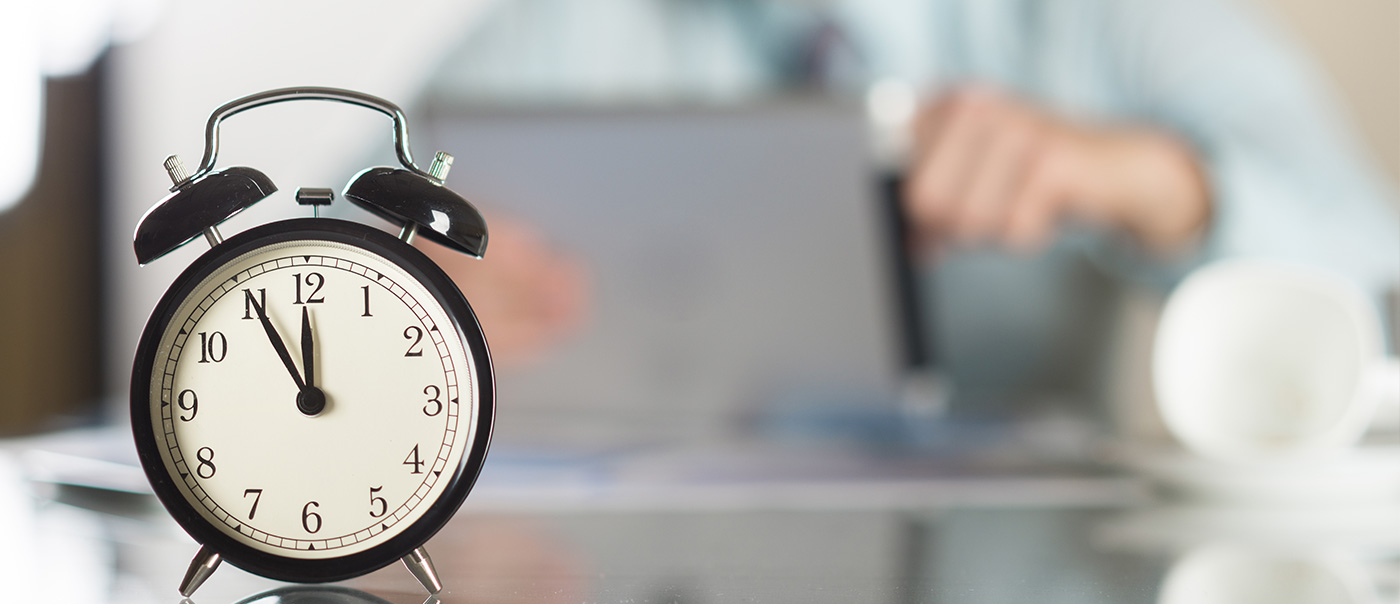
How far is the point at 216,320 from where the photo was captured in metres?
0.31

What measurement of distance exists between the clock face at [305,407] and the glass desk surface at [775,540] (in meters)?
0.03

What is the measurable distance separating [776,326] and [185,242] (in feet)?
1.72

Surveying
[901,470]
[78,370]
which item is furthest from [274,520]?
[78,370]

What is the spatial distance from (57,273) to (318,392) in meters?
2.38

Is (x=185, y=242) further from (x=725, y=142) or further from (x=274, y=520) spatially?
(x=725, y=142)

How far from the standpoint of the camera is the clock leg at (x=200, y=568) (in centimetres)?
31

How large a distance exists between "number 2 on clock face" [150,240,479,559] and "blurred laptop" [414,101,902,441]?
447 millimetres

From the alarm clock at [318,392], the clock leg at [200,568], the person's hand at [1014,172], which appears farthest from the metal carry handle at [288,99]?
the person's hand at [1014,172]

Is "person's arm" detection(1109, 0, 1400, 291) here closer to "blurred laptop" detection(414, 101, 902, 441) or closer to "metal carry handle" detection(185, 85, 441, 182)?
"blurred laptop" detection(414, 101, 902, 441)

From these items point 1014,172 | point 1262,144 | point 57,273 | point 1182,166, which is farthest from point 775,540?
point 57,273

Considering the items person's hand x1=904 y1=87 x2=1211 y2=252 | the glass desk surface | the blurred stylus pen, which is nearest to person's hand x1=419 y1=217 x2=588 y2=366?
the glass desk surface

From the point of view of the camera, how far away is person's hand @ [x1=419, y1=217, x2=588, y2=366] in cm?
81

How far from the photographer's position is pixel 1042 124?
1.09 metres

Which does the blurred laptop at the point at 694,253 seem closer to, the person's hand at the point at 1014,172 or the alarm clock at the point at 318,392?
the person's hand at the point at 1014,172
